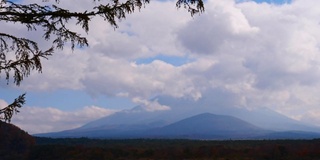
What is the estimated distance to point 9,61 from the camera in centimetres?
750

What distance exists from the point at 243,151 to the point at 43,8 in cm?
5929

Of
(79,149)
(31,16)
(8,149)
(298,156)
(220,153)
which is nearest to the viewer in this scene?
(31,16)

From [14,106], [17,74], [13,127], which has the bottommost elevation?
[14,106]

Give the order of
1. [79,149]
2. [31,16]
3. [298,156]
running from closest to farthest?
[31,16], [298,156], [79,149]

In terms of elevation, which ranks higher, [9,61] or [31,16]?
[31,16]

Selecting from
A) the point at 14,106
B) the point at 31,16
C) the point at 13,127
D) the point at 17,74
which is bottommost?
the point at 14,106

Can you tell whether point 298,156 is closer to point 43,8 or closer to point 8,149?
point 8,149

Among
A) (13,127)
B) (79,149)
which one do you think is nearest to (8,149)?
(13,127)

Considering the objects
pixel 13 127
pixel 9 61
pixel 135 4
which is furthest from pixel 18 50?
pixel 13 127

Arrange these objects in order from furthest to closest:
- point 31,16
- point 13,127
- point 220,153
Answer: point 13,127
point 220,153
point 31,16

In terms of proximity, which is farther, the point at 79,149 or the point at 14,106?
the point at 79,149

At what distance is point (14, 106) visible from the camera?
741cm

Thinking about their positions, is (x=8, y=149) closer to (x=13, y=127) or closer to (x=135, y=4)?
(x=13, y=127)

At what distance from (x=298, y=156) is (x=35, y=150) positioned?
4078 cm
